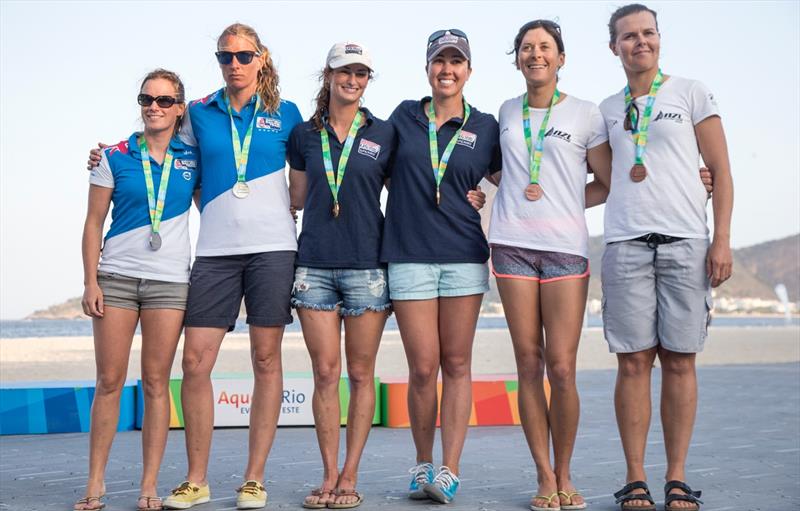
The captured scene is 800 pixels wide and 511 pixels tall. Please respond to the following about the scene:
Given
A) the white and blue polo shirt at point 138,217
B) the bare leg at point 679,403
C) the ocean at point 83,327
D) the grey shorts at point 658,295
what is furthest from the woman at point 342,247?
the ocean at point 83,327

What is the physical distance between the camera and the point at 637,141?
162 inches

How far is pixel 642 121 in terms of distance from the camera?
4.13 m

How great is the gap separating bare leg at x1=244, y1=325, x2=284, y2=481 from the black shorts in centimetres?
7

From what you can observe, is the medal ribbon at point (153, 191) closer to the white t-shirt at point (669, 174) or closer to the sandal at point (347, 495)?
the sandal at point (347, 495)

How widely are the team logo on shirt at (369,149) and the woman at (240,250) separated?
0.37 meters

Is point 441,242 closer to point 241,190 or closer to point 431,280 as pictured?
point 431,280

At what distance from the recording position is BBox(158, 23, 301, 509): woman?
429 cm

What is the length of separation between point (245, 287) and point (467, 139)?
4.12 ft

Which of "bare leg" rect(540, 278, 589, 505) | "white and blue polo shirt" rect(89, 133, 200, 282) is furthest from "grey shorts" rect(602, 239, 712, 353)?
"white and blue polo shirt" rect(89, 133, 200, 282)

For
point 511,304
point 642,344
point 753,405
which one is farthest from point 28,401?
point 753,405

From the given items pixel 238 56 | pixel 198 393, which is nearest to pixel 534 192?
pixel 238 56

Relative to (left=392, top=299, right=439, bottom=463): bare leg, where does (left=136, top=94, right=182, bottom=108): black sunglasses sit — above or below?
above

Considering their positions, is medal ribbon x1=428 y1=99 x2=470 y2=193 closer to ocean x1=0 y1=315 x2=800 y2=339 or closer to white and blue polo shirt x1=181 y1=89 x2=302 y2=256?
white and blue polo shirt x1=181 y1=89 x2=302 y2=256

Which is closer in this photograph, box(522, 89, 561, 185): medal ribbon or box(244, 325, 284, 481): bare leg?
box(522, 89, 561, 185): medal ribbon
